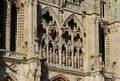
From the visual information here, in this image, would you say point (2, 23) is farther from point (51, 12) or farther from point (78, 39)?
point (78, 39)

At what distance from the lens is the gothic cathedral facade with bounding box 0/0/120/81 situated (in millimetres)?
29047

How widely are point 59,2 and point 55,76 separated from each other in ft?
16.0

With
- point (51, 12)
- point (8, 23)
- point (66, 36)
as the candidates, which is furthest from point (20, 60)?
point (66, 36)

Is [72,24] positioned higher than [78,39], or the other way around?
[72,24]

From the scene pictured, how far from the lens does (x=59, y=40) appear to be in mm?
32188

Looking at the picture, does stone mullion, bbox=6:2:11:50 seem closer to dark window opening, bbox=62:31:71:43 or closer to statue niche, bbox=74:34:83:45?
dark window opening, bbox=62:31:71:43

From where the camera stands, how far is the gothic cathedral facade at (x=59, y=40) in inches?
1144

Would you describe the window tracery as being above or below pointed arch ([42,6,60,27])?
below

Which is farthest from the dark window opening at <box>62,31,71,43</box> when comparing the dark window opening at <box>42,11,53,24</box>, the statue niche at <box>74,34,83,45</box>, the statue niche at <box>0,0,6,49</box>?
the statue niche at <box>0,0,6,49</box>

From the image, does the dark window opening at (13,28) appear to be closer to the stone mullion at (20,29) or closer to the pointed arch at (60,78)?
the stone mullion at (20,29)

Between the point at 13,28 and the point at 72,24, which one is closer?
the point at 13,28

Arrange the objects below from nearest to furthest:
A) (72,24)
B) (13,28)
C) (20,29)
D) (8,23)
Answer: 1. (8,23)
2. (20,29)
3. (13,28)
4. (72,24)

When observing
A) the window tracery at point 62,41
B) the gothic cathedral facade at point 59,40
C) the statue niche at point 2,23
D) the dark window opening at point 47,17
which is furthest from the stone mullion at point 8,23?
the dark window opening at point 47,17

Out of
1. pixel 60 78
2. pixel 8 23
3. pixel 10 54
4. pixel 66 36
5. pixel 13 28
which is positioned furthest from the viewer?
pixel 66 36
